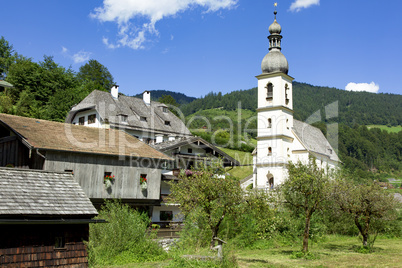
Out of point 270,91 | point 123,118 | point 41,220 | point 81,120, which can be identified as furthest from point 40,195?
point 270,91

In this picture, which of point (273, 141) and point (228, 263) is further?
point (273, 141)

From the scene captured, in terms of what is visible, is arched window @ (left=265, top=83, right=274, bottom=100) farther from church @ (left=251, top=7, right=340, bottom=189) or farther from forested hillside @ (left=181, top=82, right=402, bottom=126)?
forested hillside @ (left=181, top=82, right=402, bottom=126)

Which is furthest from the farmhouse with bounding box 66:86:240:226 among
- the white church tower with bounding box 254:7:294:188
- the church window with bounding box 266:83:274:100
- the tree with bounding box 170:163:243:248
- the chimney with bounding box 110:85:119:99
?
the tree with bounding box 170:163:243:248

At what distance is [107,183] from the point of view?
1018 inches

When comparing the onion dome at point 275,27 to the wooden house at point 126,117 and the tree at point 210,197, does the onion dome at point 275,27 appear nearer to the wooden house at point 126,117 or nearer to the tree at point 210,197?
the wooden house at point 126,117

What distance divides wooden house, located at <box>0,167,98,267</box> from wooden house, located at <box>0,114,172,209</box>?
7.09 meters

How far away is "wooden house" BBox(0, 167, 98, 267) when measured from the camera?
1404 centimetres

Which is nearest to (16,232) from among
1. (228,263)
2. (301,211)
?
(228,263)

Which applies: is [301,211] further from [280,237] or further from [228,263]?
[228,263]

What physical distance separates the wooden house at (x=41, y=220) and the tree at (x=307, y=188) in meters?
9.88

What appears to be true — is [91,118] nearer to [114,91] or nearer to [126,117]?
[126,117]

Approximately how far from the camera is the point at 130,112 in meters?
50.8

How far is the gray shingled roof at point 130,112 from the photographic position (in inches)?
1876

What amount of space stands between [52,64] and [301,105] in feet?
447
